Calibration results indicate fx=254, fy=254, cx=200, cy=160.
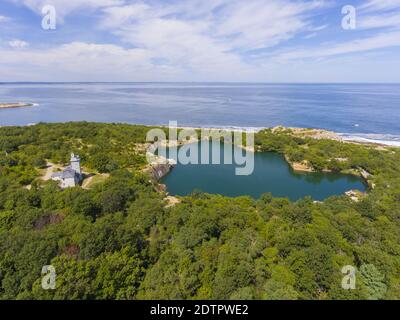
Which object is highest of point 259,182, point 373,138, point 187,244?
point 373,138

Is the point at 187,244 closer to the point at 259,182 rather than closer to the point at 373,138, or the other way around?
the point at 259,182

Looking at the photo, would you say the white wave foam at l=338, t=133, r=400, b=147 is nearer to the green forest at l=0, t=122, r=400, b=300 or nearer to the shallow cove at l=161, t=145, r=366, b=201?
the shallow cove at l=161, t=145, r=366, b=201

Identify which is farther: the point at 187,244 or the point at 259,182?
the point at 259,182

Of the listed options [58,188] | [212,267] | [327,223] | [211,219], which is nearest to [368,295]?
[327,223]

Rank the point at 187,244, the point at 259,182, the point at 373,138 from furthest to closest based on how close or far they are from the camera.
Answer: the point at 373,138, the point at 259,182, the point at 187,244

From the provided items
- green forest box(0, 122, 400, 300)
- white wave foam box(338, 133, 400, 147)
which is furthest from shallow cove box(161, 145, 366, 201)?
white wave foam box(338, 133, 400, 147)

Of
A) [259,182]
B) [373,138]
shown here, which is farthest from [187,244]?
[373,138]
